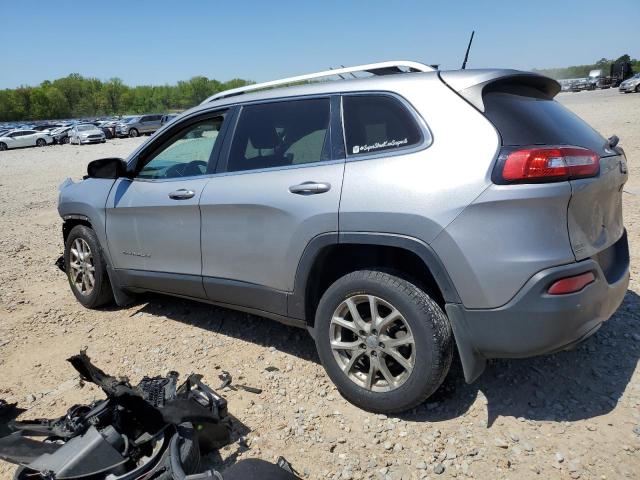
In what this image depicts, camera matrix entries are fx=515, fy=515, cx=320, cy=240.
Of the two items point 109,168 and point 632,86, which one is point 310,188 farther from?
point 632,86

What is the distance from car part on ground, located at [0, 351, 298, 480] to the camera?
2336 mm

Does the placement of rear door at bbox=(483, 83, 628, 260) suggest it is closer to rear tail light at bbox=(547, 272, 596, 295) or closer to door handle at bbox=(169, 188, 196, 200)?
rear tail light at bbox=(547, 272, 596, 295)

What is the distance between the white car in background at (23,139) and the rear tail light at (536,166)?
41.7m

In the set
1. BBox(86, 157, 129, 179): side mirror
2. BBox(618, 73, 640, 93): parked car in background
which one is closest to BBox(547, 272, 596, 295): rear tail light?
BBox(86, 157, 129, 179): side mirror

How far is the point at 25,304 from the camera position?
515cm

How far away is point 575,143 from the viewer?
8.95ft

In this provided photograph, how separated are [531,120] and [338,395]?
1971 mm

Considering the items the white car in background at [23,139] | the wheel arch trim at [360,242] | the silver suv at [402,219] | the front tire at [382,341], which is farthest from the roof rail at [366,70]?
the white car in background at [23,139]

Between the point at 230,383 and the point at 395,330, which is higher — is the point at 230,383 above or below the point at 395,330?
below

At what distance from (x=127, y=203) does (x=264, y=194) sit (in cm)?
153


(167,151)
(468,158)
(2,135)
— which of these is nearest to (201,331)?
(167,151)

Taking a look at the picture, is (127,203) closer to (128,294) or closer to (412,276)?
(128,294)

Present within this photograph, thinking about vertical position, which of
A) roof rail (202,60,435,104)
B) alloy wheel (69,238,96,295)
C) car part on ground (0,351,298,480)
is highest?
roof rail (202,60,435,104)

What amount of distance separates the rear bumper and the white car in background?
41.6 metres
